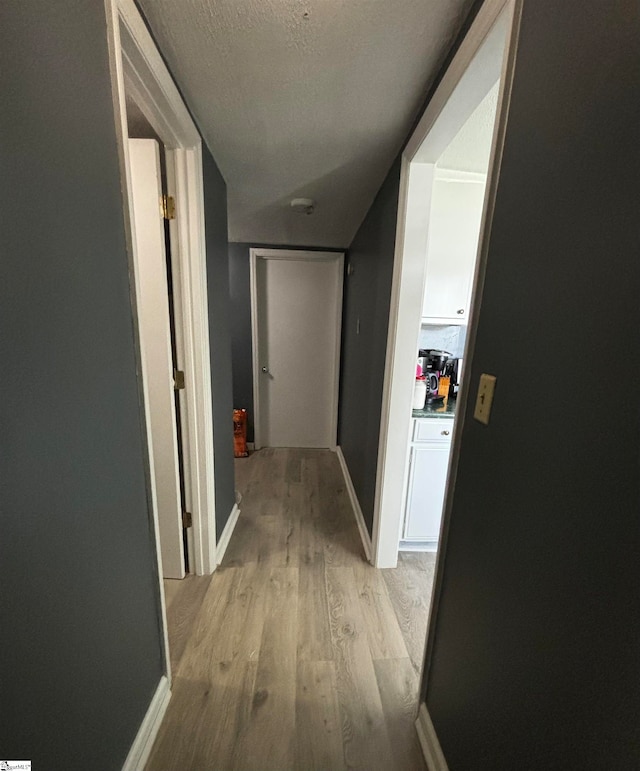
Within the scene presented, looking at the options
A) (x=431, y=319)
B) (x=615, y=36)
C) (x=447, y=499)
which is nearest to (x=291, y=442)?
(x=431, y=319)

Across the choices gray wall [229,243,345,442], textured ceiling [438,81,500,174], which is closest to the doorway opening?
textured ceiling [438,81,500,174]

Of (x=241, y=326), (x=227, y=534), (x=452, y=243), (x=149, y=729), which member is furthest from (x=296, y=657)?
(x=241, y=326)

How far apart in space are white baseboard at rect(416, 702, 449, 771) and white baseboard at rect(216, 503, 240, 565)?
4.01 feet

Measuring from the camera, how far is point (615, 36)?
469 millimetres

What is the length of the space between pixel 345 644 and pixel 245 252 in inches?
129

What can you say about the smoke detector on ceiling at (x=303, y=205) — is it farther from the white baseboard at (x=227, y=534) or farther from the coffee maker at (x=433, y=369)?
the white baseboard at (x=227, y=534)

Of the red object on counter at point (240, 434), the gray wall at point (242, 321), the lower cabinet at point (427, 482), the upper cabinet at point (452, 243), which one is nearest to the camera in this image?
the upper cabinet at point (452, 243)

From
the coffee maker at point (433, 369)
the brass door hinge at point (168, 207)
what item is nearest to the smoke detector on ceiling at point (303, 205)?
the brass door hinge at point (168, 207)

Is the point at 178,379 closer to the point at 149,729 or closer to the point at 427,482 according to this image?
the point at 149,729

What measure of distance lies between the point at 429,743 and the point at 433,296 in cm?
195

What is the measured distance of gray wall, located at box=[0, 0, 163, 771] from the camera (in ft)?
1.72

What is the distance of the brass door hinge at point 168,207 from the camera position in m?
1.38

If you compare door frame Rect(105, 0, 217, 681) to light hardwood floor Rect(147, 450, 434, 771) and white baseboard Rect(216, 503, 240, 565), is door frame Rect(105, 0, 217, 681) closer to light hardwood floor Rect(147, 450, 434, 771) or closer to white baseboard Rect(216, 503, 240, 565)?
white baseboard Rect(216, 503, 240, 565)

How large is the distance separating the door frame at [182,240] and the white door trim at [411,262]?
0.93 metres
